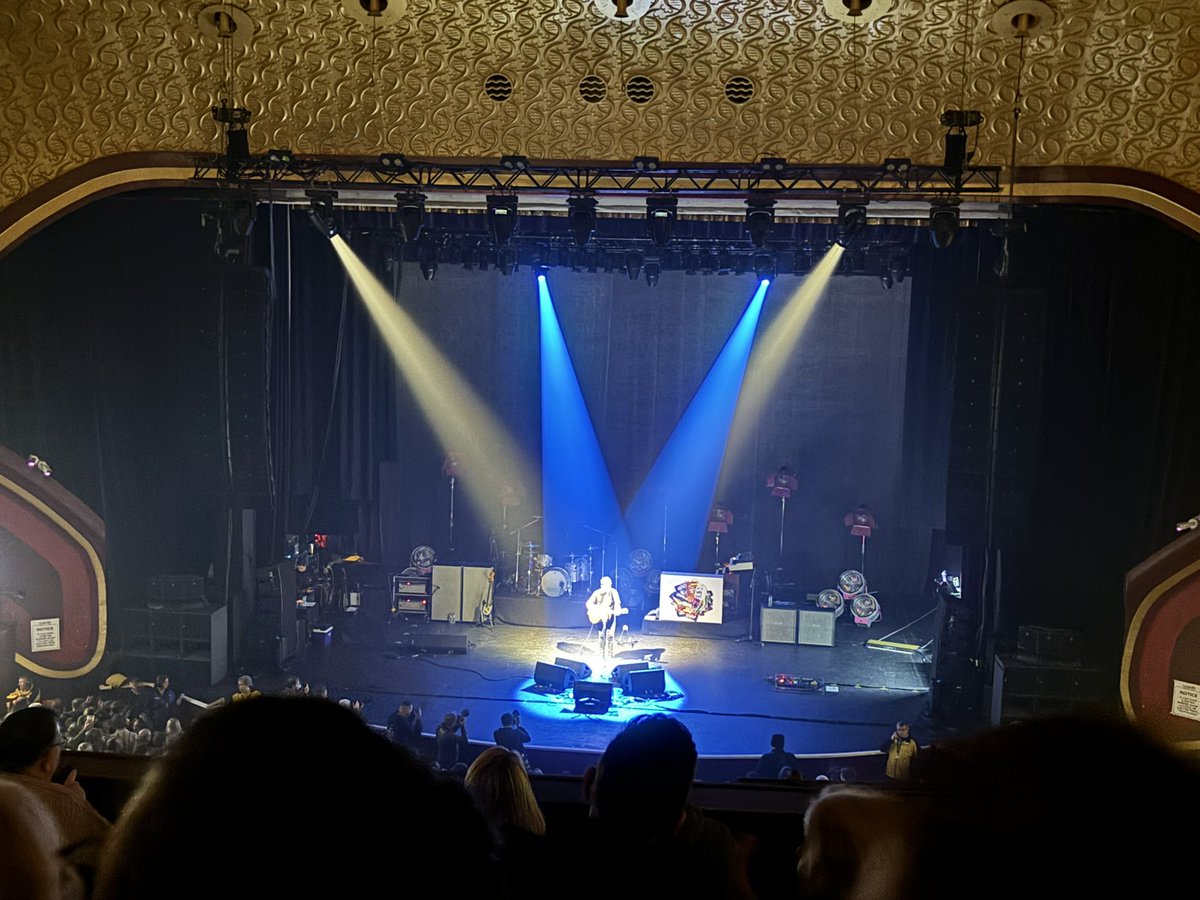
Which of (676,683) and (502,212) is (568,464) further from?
(502,212)

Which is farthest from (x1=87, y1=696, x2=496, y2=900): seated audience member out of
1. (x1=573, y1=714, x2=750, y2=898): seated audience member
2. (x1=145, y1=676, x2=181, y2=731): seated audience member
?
(x1=145, y1=676, x2=181, y2=731): seated audience member

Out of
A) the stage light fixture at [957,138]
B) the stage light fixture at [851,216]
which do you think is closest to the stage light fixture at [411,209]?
the stage light fixture at [851,216]

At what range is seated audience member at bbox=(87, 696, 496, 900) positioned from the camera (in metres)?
0.62

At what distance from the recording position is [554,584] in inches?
452

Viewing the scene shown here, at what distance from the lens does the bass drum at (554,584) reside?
1146cm

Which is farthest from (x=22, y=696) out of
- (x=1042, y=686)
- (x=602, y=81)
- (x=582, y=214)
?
(x=1042, y=686)

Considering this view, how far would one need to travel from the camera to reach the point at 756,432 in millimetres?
12820

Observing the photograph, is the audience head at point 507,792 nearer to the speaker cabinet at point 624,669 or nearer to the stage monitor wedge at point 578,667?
the stage monitor wedge at point 578,667

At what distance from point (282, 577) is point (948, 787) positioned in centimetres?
946

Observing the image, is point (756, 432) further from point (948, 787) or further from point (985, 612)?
point (948, 787)

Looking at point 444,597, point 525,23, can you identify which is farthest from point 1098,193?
point 444,597

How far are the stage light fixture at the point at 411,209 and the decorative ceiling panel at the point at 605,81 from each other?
1.15ft

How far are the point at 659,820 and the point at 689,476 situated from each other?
11.3 m

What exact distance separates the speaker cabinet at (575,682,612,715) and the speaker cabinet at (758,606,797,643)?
2886 millimetres
